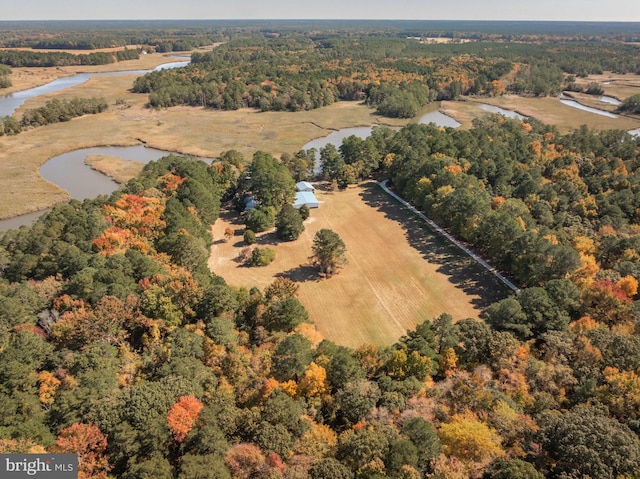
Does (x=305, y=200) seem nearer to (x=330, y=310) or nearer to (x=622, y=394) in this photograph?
(x=330, y=310)

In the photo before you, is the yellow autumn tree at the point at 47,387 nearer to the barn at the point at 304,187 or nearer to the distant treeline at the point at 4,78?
the barn at the point at 304,187

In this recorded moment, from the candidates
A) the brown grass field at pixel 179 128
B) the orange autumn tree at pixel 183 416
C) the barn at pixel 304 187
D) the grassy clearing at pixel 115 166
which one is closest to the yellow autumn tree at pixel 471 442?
the orange autumn tree at pixel 183 416

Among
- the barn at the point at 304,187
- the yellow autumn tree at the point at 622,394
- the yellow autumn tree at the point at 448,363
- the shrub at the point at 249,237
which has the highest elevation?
the yellow autumn tree at the point at 622,394

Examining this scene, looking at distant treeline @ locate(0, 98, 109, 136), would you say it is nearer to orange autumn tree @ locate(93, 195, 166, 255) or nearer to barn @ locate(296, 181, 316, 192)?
orange autumn tree @ locate(93, 195, 166, 255)

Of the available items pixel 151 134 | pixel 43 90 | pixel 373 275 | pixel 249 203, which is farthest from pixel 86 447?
pixel 43 90

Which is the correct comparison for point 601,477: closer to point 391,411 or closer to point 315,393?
point 391,411

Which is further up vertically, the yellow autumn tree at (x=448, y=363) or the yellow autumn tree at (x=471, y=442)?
the yellow autumn tree at (x=471, y=442)
